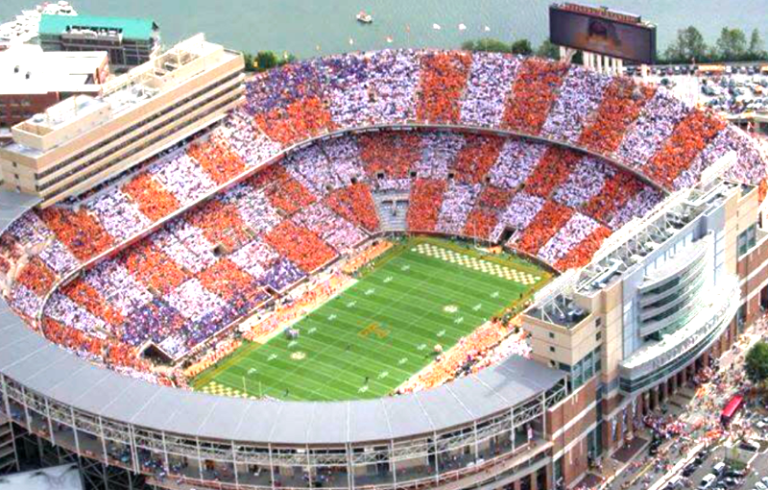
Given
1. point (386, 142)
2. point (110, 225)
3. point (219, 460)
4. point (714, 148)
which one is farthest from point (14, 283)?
point (714, 148)

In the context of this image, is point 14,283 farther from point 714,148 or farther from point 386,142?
point 714,148

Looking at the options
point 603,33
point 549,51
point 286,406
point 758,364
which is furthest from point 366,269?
point 549,51

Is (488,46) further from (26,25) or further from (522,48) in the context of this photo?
(26,25)

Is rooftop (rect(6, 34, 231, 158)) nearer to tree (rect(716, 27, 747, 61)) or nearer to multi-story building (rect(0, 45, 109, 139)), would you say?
multi-story building (rect(0, 45, 109, 139))

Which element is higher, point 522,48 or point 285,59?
point 522,48

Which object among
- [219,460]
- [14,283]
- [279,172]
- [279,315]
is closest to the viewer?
[219,460]

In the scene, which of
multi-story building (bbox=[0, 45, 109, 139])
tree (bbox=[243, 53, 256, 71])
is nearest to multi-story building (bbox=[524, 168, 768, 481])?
multi-story building (bbox=[0, 45, 109, 139])
